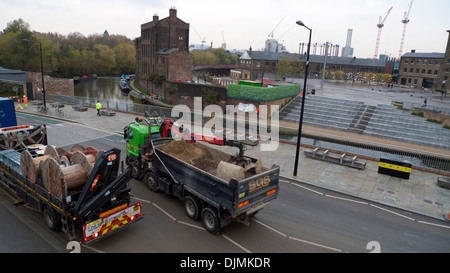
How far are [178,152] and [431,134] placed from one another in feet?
91.1

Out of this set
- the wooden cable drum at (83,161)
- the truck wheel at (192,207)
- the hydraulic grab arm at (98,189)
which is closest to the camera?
the hydraulic grab arm at (98,189)

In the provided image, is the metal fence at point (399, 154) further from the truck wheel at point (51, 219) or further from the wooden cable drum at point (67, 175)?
the truck wheel at point (51, 219)

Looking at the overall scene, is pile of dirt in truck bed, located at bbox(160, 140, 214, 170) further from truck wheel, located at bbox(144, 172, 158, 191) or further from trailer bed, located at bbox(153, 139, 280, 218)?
truck wheel, located at bbox(144, 172, 158, 191)

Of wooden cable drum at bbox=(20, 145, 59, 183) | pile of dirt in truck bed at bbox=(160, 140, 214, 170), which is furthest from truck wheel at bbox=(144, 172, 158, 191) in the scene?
wooden cable drum at bbox=(20, 145, 59, 183)

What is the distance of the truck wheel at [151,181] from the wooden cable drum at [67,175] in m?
3.41

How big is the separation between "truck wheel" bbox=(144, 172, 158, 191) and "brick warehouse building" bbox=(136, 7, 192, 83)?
1901 inches

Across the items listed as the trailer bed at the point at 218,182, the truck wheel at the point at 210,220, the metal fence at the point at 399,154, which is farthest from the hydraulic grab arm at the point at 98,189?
the metal fence at the point at 399,154

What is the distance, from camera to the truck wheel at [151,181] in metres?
12.3

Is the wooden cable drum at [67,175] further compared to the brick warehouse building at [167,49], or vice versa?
the brick warehouse building at [167,49]

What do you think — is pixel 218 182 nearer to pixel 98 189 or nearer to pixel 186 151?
pixel 186 151

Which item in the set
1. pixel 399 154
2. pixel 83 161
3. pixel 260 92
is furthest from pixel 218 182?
pixel 260 92

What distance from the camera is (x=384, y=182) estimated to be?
49.8ft

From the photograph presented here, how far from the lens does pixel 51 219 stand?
921 centimetres
